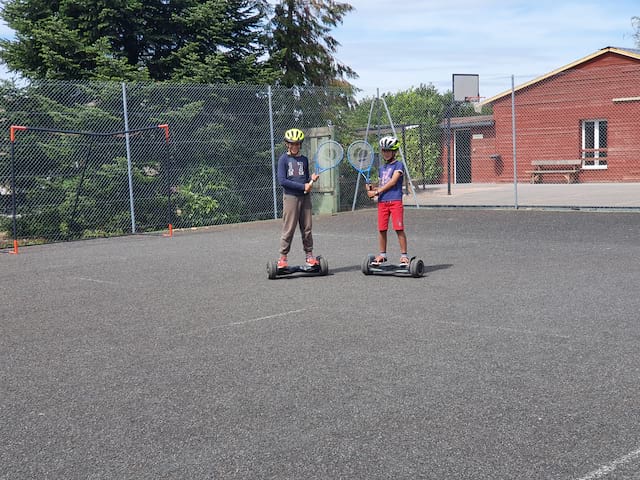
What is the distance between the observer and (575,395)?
4859mm

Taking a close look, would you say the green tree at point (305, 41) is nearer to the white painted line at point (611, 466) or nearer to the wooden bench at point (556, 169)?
the wooden bench at point (556, 169)

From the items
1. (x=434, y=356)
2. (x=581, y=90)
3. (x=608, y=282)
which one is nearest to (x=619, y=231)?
(x=608, y=282)

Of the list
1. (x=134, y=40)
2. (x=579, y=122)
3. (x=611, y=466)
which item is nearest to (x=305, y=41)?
(x=134, y=40)

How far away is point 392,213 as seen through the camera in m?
10.2

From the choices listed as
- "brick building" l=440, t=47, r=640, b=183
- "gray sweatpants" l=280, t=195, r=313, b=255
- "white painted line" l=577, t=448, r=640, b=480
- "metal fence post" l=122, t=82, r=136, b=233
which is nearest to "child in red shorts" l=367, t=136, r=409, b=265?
"gray sweatpants" l=280, t=195, r=313, b=255

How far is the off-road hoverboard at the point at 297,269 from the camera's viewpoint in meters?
9.87

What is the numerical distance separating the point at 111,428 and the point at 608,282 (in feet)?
20.2

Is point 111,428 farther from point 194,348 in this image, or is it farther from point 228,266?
point 228,266

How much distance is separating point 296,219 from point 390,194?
1.27 metres

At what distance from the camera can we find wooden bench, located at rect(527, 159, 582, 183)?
104 feet

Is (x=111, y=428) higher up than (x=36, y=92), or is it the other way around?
(x=36, y=92)

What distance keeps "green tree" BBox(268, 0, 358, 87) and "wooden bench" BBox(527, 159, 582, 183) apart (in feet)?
38.9

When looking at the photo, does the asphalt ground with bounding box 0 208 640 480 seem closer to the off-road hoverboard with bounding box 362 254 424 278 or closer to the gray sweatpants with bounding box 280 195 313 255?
the off-road hoverboard with bounding box 362 254 424 278

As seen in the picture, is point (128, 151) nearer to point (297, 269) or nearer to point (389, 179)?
point (297, 269)
